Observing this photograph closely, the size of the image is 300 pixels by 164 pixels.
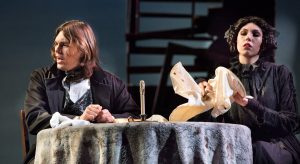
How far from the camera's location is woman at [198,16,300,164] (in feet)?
10.7

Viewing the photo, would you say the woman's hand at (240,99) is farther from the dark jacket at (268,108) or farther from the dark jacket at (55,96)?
the dark jacket at (55,96)

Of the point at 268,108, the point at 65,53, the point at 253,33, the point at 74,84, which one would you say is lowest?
the point at 268,108

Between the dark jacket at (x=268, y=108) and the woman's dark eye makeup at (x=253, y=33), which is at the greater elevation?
the woman's dark eye makeup at (x=253, y=33)

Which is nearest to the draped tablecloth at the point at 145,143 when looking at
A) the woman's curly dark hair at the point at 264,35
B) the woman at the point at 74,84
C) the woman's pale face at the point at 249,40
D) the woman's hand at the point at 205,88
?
the woman's hand at the point at 205,88

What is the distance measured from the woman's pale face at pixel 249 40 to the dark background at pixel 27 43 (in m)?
1.45

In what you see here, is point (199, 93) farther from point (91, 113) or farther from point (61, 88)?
point (61, 88)

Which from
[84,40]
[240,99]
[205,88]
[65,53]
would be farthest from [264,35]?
[65,53]

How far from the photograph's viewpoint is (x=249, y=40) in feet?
11.6

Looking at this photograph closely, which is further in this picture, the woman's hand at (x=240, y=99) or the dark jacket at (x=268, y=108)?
the dark jacket at (x=268, y=108)

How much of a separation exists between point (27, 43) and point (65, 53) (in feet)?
4.59

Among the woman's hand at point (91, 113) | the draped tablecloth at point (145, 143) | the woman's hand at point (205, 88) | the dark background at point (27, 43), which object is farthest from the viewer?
the dark background at point (27, 43)

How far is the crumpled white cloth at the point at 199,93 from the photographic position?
294cm

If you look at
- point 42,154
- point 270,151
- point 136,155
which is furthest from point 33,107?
point 270,151

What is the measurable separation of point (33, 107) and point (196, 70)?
113 inches
